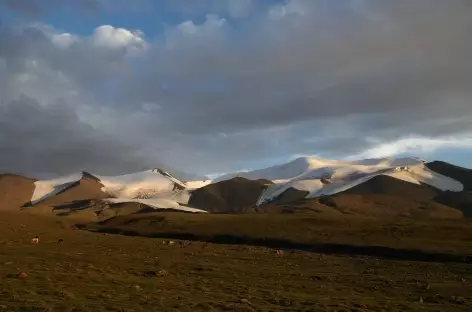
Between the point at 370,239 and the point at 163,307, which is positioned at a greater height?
the point at 370,239

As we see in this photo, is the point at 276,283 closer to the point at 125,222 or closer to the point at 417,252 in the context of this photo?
the point at 417,252

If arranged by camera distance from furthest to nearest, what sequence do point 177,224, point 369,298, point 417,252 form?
point 177,224, point 417,252, point 369,298

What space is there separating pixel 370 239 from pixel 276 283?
47.4 m

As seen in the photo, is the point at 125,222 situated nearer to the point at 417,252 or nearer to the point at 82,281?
the point at 417,252

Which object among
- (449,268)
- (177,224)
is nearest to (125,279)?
(449,268)

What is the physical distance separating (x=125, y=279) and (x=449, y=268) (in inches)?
1121

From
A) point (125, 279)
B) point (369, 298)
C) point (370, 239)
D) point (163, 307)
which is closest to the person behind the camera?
point (163, 307)

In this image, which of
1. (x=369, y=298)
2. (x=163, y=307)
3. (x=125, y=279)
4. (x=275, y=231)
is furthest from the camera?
(x=275, y=231)

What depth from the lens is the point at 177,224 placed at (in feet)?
385

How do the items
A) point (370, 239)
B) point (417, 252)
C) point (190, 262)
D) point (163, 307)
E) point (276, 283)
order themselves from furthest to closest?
point (370, 239) → point (417, 252) → point (190, 262) → point (276, 283) → point (163, 307)

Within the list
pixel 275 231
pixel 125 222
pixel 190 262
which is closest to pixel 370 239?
pixel 275 231

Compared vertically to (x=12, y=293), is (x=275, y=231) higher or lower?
higher

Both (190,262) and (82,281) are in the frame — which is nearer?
(82,281)

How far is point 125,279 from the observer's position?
2841 cm
